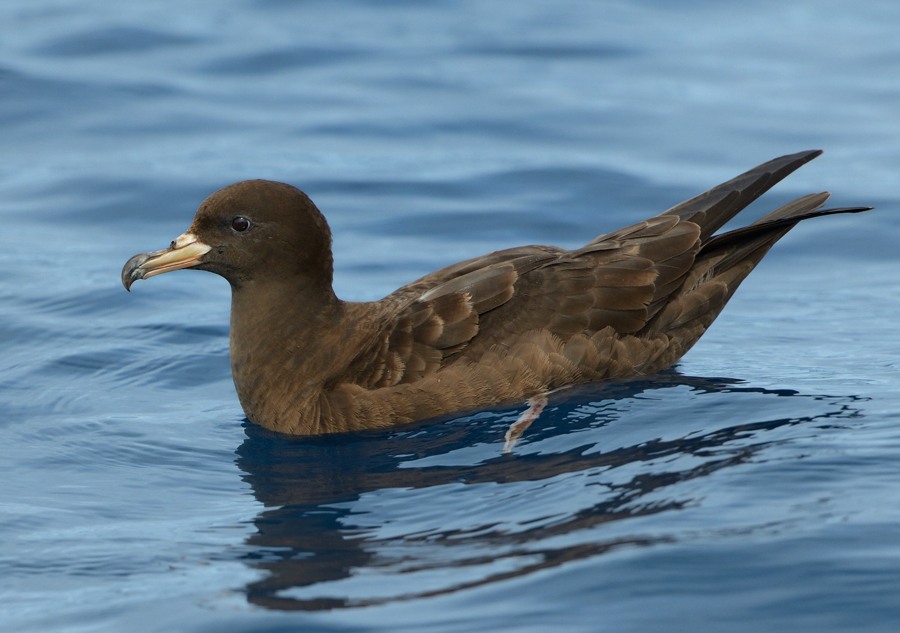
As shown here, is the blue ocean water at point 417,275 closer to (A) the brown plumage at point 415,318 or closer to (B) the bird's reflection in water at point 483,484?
(B) the bird's reflection in water at point 483,484

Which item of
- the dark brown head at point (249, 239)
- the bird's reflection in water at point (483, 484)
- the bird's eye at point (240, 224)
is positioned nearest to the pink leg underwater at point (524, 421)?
the bird's reflection in water at point (483, 484)

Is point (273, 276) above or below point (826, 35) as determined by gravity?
below

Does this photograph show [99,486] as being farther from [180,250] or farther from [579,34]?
[579,34]

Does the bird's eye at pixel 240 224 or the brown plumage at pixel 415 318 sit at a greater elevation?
the bird's eye at pixel 240 224

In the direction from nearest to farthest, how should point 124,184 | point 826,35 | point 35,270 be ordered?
1. point 35,270
2. point 124,184
3. point 826,35

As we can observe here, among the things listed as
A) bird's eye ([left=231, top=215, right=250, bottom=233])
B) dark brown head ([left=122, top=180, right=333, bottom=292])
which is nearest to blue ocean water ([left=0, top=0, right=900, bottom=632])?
dark brown head ([left=122, top=180, right=333, bottom=292])

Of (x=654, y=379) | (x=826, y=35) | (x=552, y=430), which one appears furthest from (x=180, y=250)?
(x=826, y=35)

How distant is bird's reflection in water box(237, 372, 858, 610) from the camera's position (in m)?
5.37

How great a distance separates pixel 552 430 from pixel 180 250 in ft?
6.66

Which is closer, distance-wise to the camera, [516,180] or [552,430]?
[552,430]

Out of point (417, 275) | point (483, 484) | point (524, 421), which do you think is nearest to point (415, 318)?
point (524, 421)

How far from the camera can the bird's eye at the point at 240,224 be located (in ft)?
23.6

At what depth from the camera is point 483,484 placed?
247 inches

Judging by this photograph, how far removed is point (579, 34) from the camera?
1562 cm
